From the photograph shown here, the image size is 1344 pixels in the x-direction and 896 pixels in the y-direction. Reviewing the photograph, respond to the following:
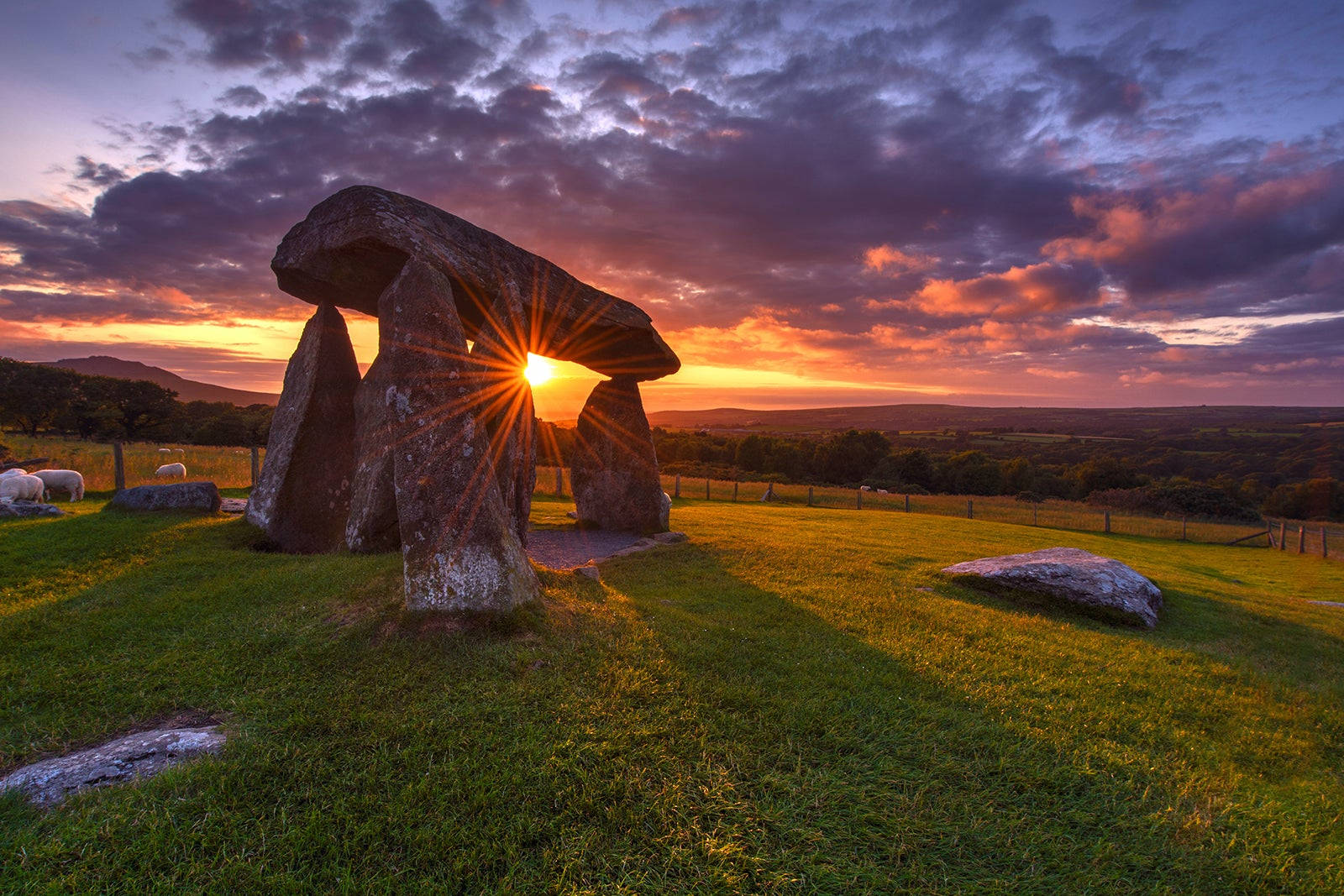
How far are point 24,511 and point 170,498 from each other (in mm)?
3066

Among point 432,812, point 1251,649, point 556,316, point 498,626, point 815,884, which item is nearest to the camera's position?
point 815,884

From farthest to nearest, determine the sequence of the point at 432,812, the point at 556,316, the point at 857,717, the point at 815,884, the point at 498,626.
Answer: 1. the point at 556,316
2. the point at 498,626
3. the point at 857,717
4. the point at 432,812
5. the point at 815,884

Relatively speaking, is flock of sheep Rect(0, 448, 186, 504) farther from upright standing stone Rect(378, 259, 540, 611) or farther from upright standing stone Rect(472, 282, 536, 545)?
upright standing stone Rect(378, 259, 540, 611)

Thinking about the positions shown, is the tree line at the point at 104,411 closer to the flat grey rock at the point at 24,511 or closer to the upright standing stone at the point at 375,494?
the flat grey rock at the point at 24,511

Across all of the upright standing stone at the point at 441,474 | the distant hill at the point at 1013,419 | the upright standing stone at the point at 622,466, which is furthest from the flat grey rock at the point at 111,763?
the distant hill at the point at 1013,419

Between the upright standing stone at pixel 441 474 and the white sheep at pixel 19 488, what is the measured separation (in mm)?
12437

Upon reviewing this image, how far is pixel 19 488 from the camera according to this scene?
41.6 feet

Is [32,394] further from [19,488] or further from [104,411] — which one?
[19,488]

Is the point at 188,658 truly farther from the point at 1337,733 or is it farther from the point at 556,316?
the point at 1337,733

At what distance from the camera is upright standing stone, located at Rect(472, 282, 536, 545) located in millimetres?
8820

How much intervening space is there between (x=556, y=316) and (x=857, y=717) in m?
8.91

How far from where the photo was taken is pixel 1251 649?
8.04 metres

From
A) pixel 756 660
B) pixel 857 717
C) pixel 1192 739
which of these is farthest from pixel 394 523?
pixel 1192 739

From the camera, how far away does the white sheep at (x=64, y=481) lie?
48.6 ft
